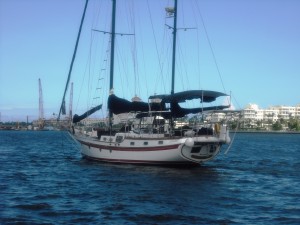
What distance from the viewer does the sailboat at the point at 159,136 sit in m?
39.1

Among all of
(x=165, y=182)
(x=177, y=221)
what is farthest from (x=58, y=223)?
(x=165, y=182)

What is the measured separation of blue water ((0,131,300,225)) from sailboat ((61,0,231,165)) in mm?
1159

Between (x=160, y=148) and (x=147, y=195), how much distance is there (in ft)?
41.2

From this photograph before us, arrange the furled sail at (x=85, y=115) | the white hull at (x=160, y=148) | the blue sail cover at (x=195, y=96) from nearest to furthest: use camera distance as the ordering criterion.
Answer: the white hull at (x=160, y=148) < the blue sail cover at (x=195, y=96) < the furled sail at (x=85, y=115)

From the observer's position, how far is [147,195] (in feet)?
88.9

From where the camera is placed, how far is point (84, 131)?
51.3m

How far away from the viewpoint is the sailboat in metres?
39.1

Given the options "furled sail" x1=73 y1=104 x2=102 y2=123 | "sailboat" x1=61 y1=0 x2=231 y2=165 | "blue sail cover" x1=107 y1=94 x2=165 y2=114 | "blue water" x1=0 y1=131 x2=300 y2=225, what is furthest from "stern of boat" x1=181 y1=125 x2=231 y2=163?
"furled sail" x1=73 y1=104 x2=102 y2=123

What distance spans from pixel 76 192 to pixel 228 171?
1682 cm

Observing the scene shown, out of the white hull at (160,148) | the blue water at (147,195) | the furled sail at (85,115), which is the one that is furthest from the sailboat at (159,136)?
the furled sail at (85,115)

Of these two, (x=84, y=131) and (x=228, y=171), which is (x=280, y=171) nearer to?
(x=228, y=171)

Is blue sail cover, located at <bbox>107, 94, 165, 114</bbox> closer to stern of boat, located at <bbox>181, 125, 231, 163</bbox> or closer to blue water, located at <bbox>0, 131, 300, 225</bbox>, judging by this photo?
blue water, located at <bbox>0, 131, 300, 225</bbox>

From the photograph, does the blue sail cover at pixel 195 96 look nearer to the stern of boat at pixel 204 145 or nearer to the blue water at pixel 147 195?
the stern of boat at pixel 204 145

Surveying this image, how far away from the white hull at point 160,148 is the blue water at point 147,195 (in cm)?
91
